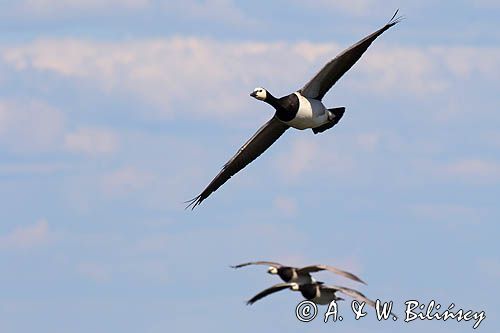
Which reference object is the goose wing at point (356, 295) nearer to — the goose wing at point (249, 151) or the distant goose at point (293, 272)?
the distant goose at point (293, 272)

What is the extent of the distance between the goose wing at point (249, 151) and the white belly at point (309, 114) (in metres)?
2.67

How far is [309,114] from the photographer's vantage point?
152 feet

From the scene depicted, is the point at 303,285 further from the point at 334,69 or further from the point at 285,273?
the point at 334,69

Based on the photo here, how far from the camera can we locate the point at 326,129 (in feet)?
157

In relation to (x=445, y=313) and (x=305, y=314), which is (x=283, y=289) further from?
(x=445, y=313)

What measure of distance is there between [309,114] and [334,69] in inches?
48.3

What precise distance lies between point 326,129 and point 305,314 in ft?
33.8

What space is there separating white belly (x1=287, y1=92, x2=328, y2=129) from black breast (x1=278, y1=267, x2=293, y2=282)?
7673 millimetres

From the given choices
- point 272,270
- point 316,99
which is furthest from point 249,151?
point 272,270

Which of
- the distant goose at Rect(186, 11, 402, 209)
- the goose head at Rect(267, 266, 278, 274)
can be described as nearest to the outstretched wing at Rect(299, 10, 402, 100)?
the distant goose at Rect(186, 11, 402, 209)

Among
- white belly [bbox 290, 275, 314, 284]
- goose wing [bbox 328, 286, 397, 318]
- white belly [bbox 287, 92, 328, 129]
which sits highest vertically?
white belly [bbox 287, 92, 328, 129]

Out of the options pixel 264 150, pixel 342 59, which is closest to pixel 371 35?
pixel 342 59

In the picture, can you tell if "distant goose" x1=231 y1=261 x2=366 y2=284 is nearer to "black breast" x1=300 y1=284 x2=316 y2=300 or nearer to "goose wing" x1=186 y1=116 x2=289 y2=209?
"black breast" x1=300 y1=284 x2=316 y2=300

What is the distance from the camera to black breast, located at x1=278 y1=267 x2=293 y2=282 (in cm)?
3922
